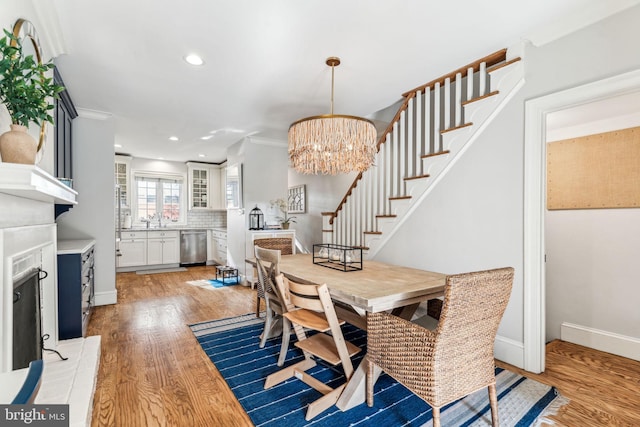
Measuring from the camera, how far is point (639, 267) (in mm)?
2518

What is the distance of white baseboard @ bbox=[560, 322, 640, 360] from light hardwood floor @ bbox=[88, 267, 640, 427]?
0.27 feet

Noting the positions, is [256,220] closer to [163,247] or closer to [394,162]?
[394,162]

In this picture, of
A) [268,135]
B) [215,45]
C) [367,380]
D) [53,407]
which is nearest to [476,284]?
[367,380]

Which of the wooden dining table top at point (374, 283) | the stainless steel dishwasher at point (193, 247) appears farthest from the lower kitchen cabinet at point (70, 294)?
the stainless steel dishwasher at point (193, 247)

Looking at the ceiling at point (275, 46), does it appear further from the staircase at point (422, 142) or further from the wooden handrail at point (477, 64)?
the staircase at point (422, 142)

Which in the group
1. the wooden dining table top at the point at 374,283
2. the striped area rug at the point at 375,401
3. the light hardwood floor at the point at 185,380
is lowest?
the light hardwood floor at the point at 185,380

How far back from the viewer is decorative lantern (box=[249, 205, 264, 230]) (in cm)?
495

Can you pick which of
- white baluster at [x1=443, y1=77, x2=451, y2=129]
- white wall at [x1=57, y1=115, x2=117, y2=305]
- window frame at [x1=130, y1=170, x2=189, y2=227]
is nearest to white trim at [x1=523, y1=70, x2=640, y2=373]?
white baluster at [x1=443, y1=77, x2=451, y2=129]

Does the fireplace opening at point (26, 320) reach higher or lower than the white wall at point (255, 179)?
Result: lower

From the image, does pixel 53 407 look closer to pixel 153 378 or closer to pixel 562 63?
pixel 153 378

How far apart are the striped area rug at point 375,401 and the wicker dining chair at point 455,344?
260 mm

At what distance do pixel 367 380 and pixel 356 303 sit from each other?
523mm

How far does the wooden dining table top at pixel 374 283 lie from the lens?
5.67ft

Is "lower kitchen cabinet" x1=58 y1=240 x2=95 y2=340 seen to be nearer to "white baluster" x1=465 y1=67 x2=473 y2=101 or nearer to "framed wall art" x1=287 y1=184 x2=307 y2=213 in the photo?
"white baluster" x1=465 y1=67 x2=473 y2=101
